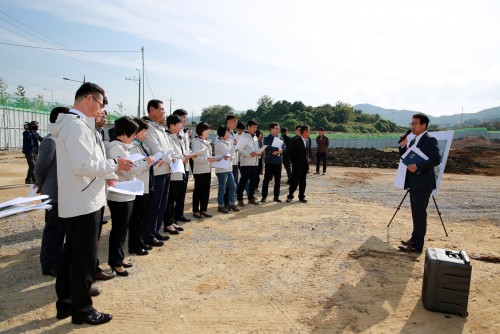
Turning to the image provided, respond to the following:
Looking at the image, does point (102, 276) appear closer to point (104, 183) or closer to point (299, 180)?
point (104, 183)

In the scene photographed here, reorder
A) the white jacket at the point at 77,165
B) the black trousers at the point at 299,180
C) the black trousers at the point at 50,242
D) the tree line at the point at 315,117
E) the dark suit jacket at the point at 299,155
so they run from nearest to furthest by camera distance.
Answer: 1. the white jacket at the point at 77,165
2. the black trousers at the point at 50,242
3. the dark suit jacket at the point at 299,155
4. the black trousers at the point at 299,180
5. the tree line at the point at 315,117

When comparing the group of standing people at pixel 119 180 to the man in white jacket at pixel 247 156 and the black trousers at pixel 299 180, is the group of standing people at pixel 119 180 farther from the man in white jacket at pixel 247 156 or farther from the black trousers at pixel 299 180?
the black trousers at pixel 299 180

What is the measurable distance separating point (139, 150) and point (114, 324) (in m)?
2.12

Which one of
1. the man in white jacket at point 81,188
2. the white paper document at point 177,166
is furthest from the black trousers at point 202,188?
the man in white jacket at point 81,188

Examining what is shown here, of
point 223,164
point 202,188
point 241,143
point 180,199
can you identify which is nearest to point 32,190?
point 180,199

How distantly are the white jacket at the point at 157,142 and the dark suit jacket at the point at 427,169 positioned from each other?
12.0 feet

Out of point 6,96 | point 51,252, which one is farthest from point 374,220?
point 6,96

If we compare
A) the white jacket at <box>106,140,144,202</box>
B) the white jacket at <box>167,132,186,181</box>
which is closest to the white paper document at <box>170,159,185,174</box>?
the white jacket at <box>167,132,186,181</box>

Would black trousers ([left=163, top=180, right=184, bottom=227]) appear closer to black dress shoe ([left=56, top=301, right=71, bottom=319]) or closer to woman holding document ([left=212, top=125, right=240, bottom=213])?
woman holding document ([left=212, top=125, right=240, bottom=213])

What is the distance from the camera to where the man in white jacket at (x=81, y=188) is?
8.57ft

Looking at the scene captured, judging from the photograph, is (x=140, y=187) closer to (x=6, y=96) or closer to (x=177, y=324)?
(x=177, y=324)

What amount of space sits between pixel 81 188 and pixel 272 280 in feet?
7.84

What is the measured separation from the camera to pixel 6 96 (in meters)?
23.8

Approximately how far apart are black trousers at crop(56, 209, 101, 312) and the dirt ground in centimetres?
31
